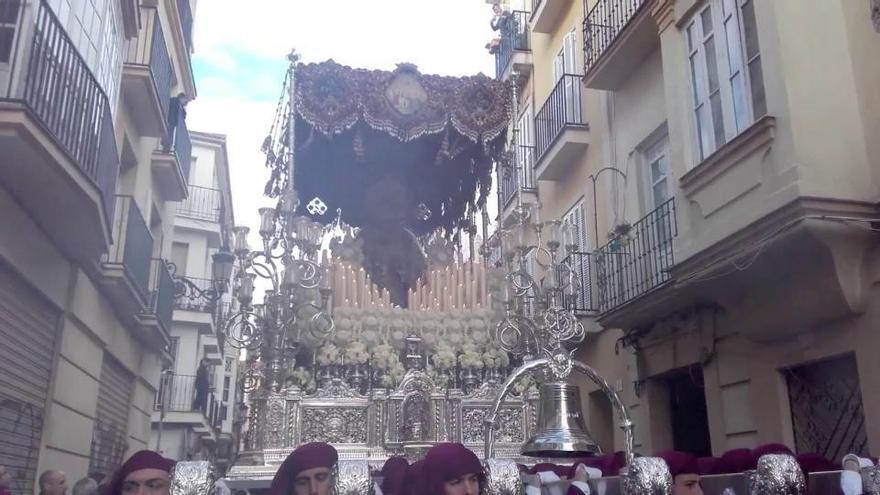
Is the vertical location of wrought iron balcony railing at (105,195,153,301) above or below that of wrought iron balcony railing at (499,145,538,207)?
below

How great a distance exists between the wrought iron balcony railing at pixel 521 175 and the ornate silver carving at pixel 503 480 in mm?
5869

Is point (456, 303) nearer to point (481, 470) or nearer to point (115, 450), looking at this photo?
point (481, 470)

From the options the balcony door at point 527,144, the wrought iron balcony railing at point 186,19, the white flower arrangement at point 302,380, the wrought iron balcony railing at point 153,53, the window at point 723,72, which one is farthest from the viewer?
the balcony door at point 527,144

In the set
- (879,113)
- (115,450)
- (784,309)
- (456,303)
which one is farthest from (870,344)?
(115,450)

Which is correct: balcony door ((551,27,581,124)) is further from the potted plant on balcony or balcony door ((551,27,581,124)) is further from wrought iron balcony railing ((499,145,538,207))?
the potted plant on balcony

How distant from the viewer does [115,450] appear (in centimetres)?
1078

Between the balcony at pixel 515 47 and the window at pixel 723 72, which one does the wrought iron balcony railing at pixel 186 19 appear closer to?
the balcony at pixel 515 47

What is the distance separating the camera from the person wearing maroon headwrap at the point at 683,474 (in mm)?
2959

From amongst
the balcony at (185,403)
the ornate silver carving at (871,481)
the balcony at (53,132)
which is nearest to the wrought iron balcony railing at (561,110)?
the balcony at (53,132)

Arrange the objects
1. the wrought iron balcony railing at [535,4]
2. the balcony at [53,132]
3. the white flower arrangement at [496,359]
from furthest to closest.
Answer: the wrought iron balcony railing at [535,4] < the white flower arrangement at [496,359] < the balcony at [53,132]

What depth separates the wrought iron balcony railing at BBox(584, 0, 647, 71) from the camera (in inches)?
404

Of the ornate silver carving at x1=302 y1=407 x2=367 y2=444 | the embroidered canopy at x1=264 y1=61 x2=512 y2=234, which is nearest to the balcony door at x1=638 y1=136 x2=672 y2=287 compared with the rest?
the embroidered canopy at x1=264 y1=61 x2=512 y2=234

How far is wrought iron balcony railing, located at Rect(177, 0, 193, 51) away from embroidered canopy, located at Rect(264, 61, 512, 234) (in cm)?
630

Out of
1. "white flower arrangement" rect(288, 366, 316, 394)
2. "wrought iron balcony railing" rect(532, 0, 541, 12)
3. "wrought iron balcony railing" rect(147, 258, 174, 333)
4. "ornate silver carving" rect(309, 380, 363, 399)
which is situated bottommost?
"ornate silver carving" rect(309, 380, 363, 399)
